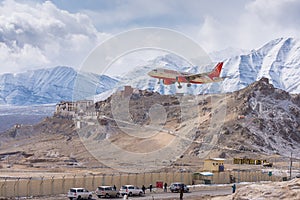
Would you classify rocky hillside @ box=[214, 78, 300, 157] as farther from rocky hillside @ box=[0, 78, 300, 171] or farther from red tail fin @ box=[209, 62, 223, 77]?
red tail fin @ box=[209, 62, 223, 77]

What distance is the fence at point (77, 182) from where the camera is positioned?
175 feet

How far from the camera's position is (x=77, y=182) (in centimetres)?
5866

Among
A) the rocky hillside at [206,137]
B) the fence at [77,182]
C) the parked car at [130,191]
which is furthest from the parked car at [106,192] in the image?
the rocky hillside at [206,137]

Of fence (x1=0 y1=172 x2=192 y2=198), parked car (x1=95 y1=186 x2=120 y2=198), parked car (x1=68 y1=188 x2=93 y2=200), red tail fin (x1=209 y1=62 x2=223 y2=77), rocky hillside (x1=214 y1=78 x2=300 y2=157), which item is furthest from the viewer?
rocky hillside (x1=214 y1=78 x2=300 y2=157)

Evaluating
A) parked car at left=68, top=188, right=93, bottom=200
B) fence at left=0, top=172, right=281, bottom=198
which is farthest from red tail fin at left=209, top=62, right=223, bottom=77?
parked car at left=68, top=188, right=93, bottom=200

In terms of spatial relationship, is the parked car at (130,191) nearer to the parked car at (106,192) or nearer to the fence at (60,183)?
the parked car at (106,192)

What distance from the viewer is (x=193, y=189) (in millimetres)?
65938

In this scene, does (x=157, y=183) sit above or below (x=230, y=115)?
below

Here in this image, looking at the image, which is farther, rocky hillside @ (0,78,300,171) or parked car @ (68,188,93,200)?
rocky hillside @ (0,78,300,171)

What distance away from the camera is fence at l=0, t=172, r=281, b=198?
53.2m

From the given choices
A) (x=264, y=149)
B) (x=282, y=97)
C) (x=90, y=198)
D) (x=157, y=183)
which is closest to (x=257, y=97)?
(x=282, y=97)

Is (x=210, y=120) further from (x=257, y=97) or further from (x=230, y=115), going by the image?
(x=257, y=97)

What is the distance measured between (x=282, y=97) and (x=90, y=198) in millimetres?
151361

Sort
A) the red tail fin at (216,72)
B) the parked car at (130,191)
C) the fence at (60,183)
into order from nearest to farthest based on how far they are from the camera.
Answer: the fence at (60,183)
the parked car at (130,191)
the red tail fin at (216,72)
